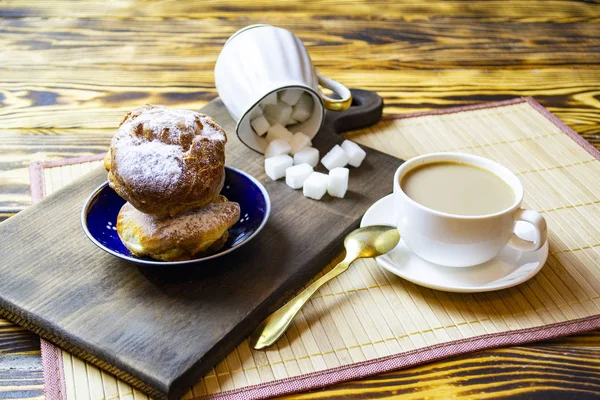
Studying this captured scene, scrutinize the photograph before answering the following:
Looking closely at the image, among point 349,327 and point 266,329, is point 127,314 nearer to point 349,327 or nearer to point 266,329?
point 266,329

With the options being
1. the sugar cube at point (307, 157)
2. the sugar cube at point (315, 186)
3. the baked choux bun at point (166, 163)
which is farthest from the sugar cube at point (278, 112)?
the baked choux bun at point (166, 163)

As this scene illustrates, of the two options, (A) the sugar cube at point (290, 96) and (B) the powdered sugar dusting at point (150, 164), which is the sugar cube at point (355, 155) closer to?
(A) the sugar cube at point (290, 96)

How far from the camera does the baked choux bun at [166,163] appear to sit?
3.76ft

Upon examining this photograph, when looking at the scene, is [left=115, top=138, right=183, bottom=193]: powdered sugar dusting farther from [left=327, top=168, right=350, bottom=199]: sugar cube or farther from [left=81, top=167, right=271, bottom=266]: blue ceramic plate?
[left=327, top=168, right=350, bottom=199]: sugar cube

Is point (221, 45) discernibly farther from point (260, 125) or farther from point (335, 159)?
point (335, 159)

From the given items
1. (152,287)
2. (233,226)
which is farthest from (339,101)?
(152,287)

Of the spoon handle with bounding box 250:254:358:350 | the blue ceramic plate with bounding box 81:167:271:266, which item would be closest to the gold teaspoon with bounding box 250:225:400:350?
the spoon handle with bounding box 250:254:358:350

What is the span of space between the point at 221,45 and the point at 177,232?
1.27 meters

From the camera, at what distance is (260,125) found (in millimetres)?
1632

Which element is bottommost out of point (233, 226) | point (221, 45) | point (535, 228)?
point (221, 45)

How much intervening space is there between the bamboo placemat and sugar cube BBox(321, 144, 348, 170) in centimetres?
33

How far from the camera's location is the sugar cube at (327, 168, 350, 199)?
1.44 m

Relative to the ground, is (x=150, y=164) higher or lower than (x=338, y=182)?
higher

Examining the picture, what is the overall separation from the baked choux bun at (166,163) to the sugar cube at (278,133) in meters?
0.39
